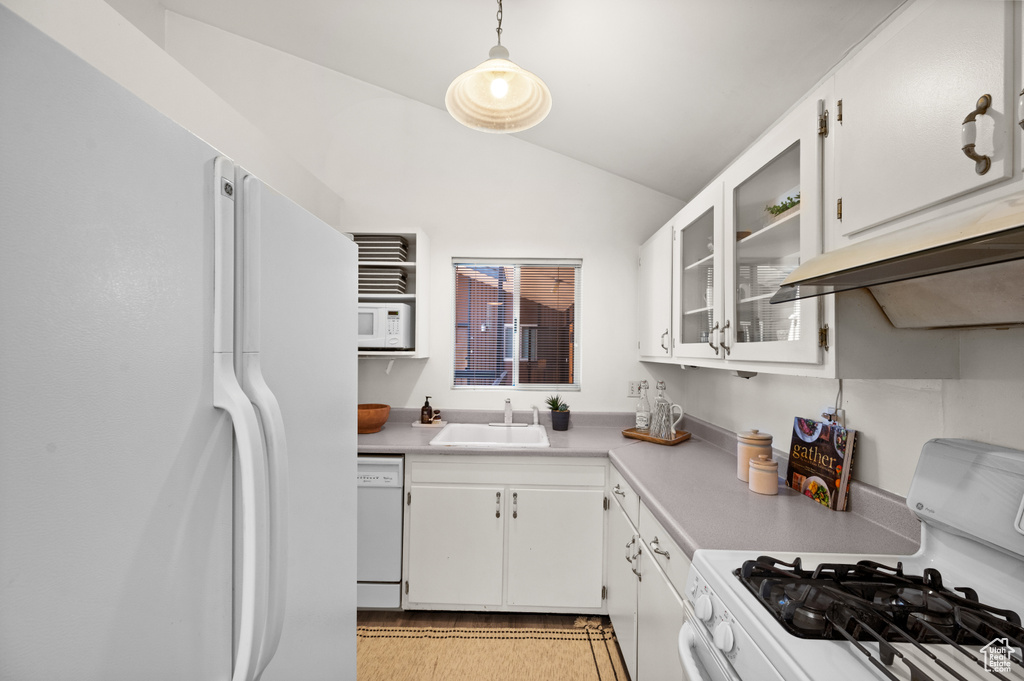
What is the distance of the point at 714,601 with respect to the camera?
0.94m

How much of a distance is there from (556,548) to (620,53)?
220cm

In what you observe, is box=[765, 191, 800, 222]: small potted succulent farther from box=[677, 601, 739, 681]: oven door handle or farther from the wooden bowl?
the wooden bowl

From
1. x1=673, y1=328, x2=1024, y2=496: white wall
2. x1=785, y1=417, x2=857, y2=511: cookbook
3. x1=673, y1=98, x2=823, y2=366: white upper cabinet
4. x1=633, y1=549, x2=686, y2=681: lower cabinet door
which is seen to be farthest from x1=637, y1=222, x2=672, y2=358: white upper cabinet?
x1=633, y1=549, x2=686, y2=681: lower cabinet door

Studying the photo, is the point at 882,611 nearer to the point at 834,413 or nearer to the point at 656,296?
the point at 834,413

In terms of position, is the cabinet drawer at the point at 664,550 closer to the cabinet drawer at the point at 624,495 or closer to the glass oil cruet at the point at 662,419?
the cabinet drawer at the point at 624,495

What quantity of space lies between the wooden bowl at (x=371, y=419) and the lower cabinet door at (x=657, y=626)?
61.8 inches

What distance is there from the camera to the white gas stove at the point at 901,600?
0.70 metres

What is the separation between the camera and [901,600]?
0.82 meters

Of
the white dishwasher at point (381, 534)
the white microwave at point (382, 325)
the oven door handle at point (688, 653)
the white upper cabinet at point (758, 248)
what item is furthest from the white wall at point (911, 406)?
the white microwave at point (382, 325)

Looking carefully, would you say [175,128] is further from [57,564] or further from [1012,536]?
[1012,536]

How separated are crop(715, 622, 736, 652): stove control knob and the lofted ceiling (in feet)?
5.26

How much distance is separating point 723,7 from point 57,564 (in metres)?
1.88

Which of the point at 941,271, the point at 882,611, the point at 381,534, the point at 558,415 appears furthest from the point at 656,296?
the point at 381,534

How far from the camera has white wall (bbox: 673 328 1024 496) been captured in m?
1.01
